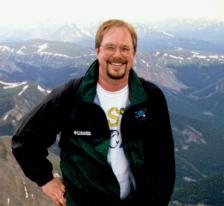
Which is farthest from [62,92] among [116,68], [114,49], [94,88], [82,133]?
[114,49]

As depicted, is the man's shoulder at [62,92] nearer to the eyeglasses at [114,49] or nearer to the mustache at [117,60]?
the mustache at [117,60]

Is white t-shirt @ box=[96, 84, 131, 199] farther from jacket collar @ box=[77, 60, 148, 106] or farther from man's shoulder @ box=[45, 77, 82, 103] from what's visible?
Answer: man's shoulder @ box=[45, 77, 82, 103]

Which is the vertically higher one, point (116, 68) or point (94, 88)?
point (116, 68)

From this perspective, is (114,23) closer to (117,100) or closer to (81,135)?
(117,100)

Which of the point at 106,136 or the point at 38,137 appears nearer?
the point at 106,136

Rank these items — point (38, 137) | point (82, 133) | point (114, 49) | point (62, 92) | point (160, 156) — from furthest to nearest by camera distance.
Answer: point (160, 156)
point (114, 49)
point (38, 137)
point (62, 92)
point (82, 133)

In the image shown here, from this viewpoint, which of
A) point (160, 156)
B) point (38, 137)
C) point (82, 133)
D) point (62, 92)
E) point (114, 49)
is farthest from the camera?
point (160, 156)

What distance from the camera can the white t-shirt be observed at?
41.2 ft

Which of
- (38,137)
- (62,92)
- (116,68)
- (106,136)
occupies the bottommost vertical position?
(38,137)

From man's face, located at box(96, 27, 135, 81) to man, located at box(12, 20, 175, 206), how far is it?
0.08 ft

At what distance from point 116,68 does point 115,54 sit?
38cm

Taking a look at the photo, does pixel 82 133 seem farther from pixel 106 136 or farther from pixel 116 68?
pixel 116 68

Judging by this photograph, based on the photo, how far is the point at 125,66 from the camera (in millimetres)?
12781

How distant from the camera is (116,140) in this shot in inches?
495
